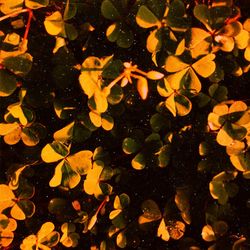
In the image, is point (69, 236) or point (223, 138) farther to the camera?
point (69, 236)

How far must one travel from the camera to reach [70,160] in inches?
59.0

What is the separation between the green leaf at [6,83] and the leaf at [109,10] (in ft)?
1.23

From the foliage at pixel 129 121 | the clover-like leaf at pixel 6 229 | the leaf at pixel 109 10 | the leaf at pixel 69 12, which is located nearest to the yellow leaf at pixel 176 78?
the foliage at pixel 129 121

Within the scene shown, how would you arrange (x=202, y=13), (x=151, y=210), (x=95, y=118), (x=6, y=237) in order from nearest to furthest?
(x=202, y=13) → (x=95, y=118) → (x=151, y=210) → (x=6, y=237)

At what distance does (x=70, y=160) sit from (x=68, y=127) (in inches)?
4.4

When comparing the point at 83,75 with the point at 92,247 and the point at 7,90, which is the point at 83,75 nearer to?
the point at 7,90

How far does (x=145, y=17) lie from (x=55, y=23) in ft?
0.98

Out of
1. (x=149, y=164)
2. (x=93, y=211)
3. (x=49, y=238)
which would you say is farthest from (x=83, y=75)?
(x=49, y=238)

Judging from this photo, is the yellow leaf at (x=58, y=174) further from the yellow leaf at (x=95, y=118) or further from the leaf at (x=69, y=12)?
the leaf at (x=69, y=12)

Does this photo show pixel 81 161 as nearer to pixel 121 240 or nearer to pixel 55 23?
pixel 121 240

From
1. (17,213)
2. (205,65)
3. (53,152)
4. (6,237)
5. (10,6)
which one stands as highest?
(10,6)

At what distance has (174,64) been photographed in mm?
1365

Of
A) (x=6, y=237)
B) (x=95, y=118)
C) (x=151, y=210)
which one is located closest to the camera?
(x=95, y=118)

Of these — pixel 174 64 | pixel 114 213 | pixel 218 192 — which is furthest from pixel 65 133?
pixel 218 192
